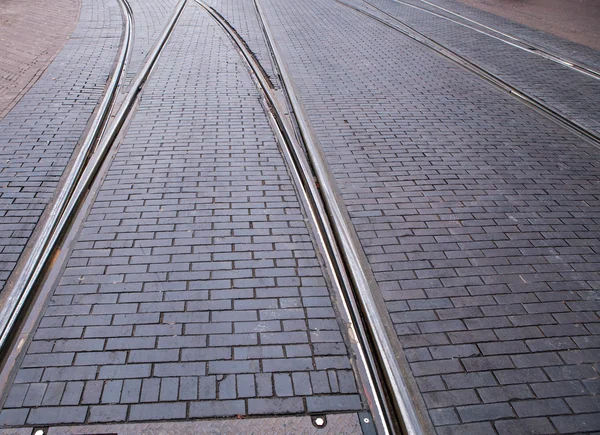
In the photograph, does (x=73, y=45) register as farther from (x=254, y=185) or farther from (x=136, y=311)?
(x=136, y=311)

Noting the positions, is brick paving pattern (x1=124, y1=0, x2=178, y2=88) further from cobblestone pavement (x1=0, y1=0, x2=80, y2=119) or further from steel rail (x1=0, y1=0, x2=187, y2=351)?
cobblestone pavement (x1=0, y1=0, x2=80, y2=119)

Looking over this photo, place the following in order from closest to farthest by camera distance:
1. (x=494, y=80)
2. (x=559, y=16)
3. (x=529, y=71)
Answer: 1. (x=494, y=80)
2. (x=529, y=71)
3. (x=559, y=16)

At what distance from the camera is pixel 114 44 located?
1034cm

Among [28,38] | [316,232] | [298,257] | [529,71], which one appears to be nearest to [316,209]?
[316,232]

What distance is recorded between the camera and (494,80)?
9062 millimetres

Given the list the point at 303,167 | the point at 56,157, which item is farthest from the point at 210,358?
the point at 56,157

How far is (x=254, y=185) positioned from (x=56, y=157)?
250cm

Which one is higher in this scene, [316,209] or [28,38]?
[316,209]

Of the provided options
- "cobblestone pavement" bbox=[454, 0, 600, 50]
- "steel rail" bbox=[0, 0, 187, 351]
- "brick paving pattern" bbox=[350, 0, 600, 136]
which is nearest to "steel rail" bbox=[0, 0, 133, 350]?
"steel rail" bbox=[0, 0, 187, 351]

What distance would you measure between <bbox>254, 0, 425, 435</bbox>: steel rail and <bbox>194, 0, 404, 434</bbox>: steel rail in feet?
0.10

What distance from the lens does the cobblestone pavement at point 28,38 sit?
8.38 m

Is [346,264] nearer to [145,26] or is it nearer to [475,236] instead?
[475,236]

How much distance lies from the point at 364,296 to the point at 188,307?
143 centimetres

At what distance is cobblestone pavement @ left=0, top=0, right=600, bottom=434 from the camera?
3.31 metres
